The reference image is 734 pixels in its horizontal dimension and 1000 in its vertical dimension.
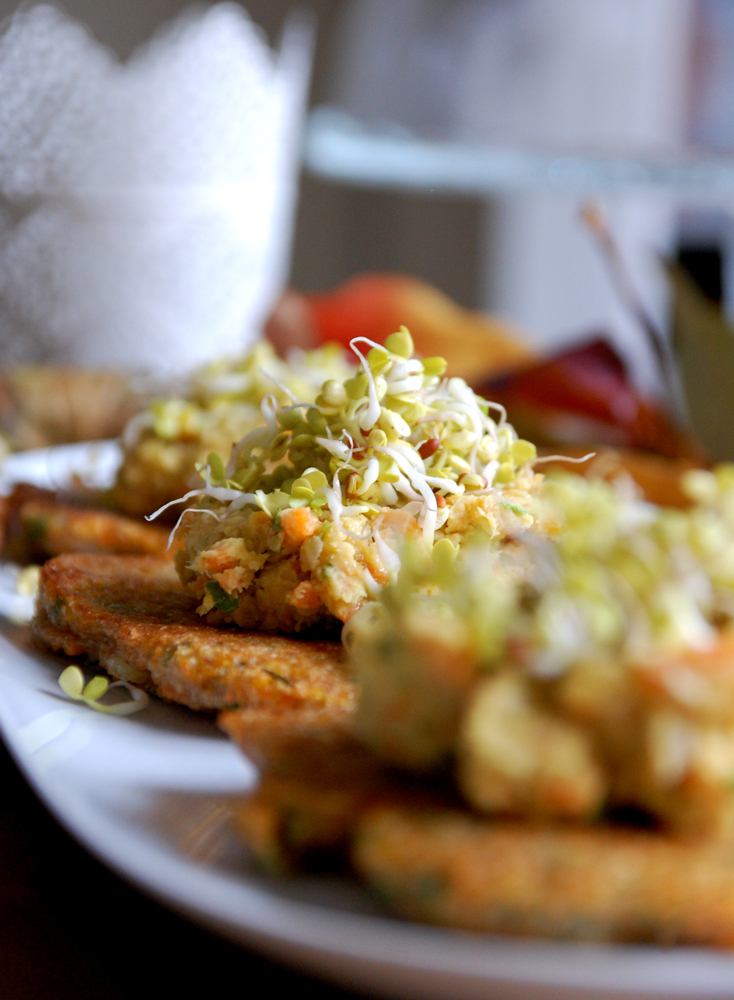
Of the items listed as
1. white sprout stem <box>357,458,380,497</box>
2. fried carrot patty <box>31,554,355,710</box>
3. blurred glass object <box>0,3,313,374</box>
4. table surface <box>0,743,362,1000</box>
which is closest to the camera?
table surface <box>0,743,362,1000</box>

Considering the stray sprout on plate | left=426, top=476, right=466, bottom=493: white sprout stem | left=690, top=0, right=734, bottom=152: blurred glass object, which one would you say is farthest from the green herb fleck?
left=690, top=0, right=734, bottom=152: blurred glass object

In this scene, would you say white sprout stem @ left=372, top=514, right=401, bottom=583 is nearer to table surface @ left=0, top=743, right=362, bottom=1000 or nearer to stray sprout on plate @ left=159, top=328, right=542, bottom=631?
stray sprout on plate @ left=159, top=328, right=542, bottom=631

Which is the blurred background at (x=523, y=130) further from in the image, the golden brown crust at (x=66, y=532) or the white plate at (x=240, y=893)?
the white plate at (x=240, y=893)

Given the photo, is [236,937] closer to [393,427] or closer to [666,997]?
[666,997]

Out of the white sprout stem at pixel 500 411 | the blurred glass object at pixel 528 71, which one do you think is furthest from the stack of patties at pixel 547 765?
the blurred glass object at pixel 528 71

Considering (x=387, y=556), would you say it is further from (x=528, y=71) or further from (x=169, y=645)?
(x=528, y=71)

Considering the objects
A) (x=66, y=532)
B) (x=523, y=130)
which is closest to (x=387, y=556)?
(x=66, y=532)
